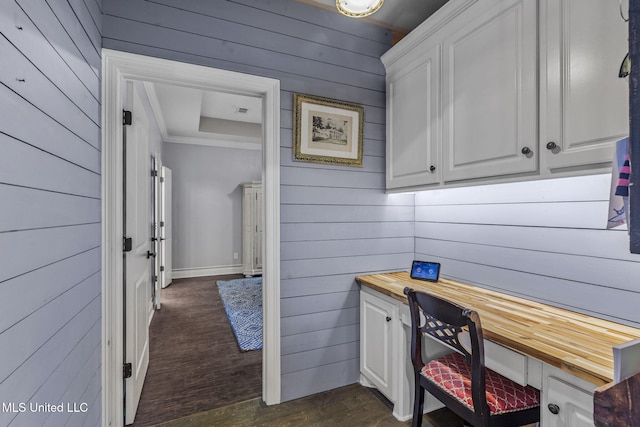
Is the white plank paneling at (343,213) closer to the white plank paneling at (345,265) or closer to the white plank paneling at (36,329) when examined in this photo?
the white plank paneling at (345,265)

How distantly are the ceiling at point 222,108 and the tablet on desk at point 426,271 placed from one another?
5.65 ft

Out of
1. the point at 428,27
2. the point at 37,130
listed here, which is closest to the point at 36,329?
the point at 37,130

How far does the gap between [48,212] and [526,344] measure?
1.68 metres

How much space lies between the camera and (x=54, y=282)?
3.43 ft

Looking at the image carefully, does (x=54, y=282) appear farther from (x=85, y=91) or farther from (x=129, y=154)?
(x=129, y=154)

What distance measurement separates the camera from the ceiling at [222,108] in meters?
2.16

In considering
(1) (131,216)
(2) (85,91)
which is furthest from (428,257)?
(2) (85,91)

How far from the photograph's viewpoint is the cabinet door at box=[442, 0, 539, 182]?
4.42 ft

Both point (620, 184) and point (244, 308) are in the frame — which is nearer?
point (620, 184)

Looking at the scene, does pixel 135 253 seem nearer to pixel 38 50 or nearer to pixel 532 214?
pixel 38 50

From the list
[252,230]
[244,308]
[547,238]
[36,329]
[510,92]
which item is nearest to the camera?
[36,329]

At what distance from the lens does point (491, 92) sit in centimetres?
151

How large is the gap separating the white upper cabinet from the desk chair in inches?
27.7

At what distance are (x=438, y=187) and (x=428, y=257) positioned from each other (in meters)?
0.69
